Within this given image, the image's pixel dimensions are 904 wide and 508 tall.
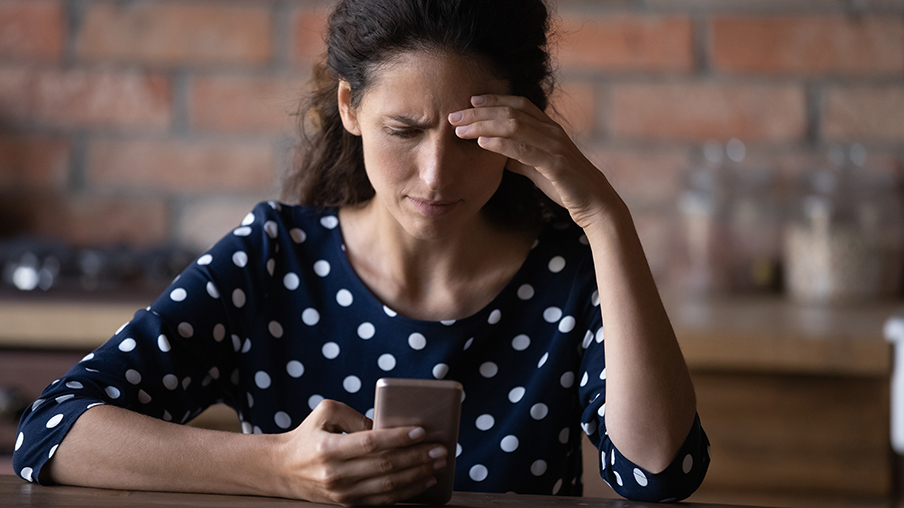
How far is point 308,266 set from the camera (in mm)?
1096

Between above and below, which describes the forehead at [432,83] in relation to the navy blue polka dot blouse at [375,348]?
above

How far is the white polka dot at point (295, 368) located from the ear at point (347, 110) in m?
0.30

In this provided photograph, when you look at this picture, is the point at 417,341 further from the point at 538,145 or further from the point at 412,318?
the point at 538,145

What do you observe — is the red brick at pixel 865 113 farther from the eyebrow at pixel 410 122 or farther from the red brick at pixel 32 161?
the red brick at pixel 32 161

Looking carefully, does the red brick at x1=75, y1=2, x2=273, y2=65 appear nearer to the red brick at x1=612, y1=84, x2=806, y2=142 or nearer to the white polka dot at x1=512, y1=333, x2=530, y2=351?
the red brick at x1=612, y1=84, x2=806, y2=142

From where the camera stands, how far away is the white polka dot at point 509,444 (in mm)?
1018

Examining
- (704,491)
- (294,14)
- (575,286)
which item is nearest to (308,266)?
(575,286)

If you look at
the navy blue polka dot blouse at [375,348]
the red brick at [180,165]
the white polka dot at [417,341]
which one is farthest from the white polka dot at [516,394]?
the red brick at [180,165]

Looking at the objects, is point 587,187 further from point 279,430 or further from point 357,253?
point 279,430

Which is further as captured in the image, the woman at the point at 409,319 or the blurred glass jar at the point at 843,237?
the blurred glass jar at the point at 843,237

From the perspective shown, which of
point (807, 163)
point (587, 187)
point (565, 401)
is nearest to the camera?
point (587, 187)

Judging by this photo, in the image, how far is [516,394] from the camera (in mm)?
1041

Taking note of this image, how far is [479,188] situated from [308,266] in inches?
11.1

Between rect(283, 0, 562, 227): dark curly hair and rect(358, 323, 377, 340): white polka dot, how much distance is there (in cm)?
18
